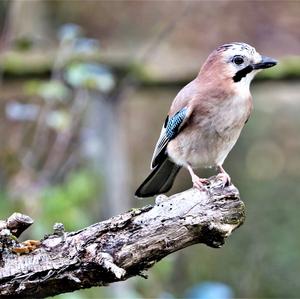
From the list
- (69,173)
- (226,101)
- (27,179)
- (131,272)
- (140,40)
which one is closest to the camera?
(131,272)

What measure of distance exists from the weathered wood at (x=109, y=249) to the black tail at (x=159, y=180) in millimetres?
760

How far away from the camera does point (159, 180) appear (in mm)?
2996

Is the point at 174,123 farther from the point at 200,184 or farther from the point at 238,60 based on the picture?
the point at 200,184

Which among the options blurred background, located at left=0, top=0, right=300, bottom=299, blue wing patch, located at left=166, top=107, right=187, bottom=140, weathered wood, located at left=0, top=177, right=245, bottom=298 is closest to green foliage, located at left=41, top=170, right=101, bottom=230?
blurred background, located at left=0, top=0, right=300, bottom=299

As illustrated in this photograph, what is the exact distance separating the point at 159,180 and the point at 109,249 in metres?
0.93

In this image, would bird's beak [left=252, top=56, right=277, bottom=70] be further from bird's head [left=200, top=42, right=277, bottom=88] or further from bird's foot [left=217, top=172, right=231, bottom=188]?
bird's foot [left=217, top=172, right=231, bottom=188]

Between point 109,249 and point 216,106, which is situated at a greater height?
point 216,106

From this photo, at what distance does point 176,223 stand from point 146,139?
2448mm

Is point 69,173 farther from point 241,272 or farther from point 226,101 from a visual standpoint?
point 226,101

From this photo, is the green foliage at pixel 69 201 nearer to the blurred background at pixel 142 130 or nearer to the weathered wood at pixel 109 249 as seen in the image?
the blurred background at pixel 142 130

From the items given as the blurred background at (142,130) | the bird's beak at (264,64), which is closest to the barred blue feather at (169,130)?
the bird's beak at (264,64)

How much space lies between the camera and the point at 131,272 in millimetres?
2092

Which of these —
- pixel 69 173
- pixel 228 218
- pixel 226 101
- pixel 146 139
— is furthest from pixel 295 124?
pixel 228 218

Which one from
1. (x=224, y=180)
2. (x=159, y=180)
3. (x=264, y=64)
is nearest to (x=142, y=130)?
→ (x=159, y=180)
